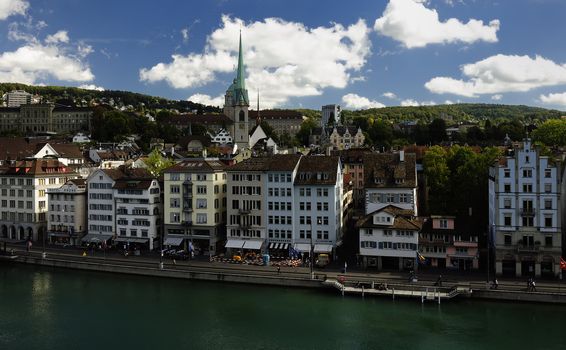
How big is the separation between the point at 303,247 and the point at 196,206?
15.0 m

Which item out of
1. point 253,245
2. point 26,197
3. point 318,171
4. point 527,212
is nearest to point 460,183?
point 527,212

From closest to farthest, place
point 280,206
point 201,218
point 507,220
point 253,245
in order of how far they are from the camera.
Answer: point 507,220
point 253,245
point 280,206
point 201,218

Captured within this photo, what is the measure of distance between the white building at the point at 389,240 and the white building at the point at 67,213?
41345mm

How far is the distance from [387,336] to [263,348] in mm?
9753

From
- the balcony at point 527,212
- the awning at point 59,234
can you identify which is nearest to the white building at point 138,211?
the awning at point 59,234

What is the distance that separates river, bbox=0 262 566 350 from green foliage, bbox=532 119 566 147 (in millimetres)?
65162

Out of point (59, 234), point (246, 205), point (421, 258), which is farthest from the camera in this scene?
point (59, 234)

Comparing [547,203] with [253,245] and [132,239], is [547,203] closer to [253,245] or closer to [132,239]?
[253,245]

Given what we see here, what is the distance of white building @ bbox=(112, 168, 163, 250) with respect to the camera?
74562 millimetres

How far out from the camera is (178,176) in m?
73.1

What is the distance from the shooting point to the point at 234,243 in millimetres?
68250

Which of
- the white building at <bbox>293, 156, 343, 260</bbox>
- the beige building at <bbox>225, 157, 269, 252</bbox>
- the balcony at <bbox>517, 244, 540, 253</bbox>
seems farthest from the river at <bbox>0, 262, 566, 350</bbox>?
the white building at <bbox>293, 156, 343, 260</bbox>

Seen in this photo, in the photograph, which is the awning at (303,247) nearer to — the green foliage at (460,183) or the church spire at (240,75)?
the green foliage at (460,183)

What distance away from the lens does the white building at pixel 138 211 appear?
245 ft
